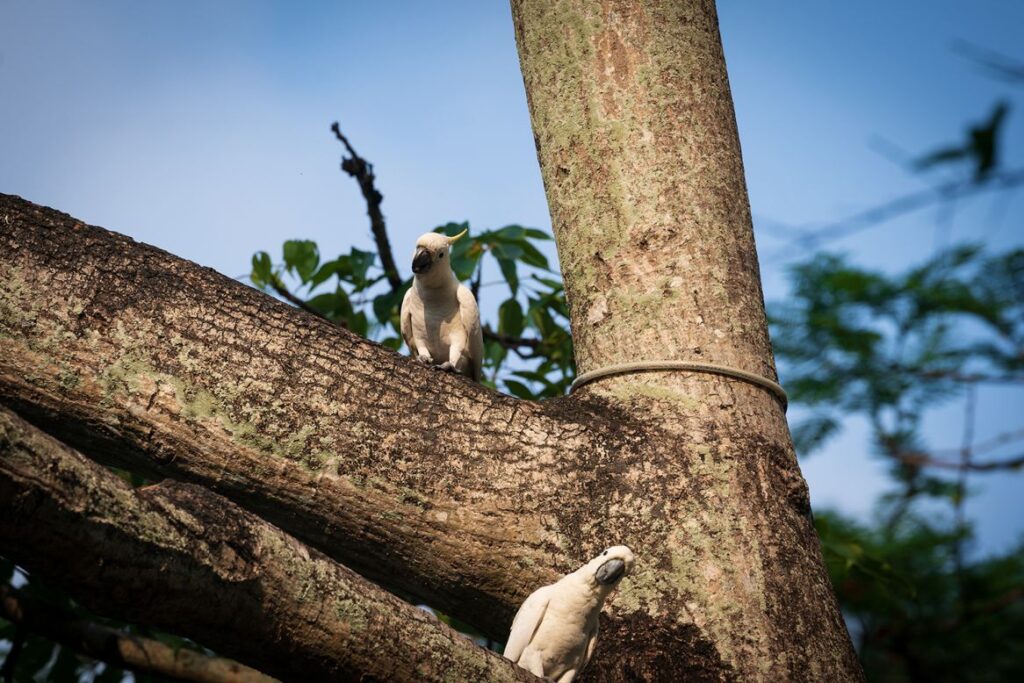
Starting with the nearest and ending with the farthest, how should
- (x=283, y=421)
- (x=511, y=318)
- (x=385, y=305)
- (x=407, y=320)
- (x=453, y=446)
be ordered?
(x=283, y=421)
(x=453, y=446)
(x=407, y=320)
(x=385, y=305)
(x=511, y=318)

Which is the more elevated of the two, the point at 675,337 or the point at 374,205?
the point at 374,205

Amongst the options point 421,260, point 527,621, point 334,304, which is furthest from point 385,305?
point 527,621

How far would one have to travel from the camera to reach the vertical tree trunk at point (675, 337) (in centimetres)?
268

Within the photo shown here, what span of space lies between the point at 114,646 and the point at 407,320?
1.86 meters

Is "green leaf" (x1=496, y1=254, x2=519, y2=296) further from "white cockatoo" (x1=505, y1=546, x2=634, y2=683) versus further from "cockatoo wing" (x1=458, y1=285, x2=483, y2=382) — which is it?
"white cockatoo" (x1=505, y1=546, x2=634, y2=683)

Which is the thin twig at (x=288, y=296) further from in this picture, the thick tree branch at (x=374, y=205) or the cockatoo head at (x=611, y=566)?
the cockatoo head at (x=611, y=566)

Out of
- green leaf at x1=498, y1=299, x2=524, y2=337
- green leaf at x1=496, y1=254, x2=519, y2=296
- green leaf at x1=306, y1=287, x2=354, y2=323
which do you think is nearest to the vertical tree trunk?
green leaf at x1=496, y1=254, x2=519, y2=296

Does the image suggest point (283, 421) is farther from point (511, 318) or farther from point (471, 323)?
point (511, 318)

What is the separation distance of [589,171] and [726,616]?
5.36 feet

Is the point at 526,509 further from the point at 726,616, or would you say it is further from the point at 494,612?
the point at 726,616

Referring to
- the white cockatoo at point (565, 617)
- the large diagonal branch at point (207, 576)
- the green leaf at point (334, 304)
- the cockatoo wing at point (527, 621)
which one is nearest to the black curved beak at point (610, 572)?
the white cockatoo at point (565, 617)

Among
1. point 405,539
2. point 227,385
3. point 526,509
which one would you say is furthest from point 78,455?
point 526,509

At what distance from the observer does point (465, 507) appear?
2.75 meters

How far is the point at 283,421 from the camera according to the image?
2709mm
